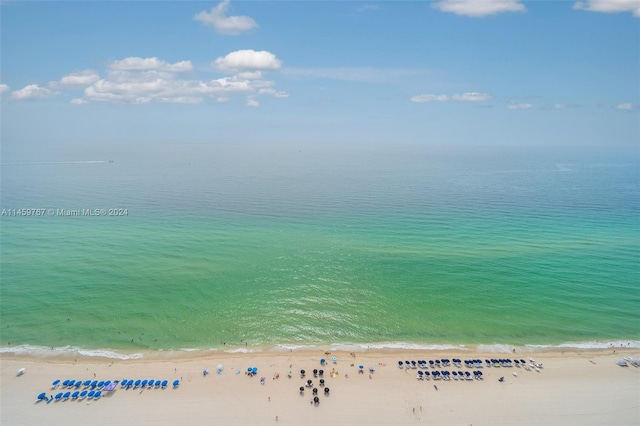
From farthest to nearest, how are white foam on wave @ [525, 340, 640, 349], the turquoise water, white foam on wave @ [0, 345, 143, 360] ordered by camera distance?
the turquoise water
white foam on wave @ [525, 340, 640, 349]
white foam on wave @ [0, 345, 143, 360]

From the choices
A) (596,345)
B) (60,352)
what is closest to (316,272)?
(60,352)

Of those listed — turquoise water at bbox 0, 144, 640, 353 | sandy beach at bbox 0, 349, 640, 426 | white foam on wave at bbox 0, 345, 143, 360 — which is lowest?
sandy beach at bbox 0, 349, 640, 426

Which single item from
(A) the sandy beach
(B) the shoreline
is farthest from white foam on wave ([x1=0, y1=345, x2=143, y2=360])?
(A) the sandy beach

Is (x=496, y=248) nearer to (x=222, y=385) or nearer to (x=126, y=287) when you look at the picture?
(x=222, y=385)

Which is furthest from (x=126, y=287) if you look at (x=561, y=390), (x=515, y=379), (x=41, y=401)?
(x=561, y=390)

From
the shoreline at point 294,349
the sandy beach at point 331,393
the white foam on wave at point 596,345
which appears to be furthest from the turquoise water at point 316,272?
the sandy beach at point 331,393

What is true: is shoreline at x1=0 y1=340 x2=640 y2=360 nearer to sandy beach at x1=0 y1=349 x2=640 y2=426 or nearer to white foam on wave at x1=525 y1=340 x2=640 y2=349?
white foam on wave at x1=525 y1=340 x2=640 y2=349
